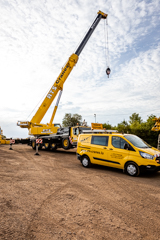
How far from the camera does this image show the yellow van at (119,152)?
658cm

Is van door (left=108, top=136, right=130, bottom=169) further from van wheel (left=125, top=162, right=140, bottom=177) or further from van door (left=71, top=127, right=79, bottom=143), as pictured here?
van door (left=71, top=127, right=79, bottom=143)

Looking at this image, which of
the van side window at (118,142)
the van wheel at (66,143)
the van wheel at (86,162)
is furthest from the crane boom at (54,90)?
the van side window at (118,142)

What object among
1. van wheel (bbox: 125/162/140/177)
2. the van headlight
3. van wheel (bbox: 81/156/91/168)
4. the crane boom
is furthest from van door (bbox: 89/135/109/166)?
the crane boom

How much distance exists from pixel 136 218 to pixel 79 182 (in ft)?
8.63

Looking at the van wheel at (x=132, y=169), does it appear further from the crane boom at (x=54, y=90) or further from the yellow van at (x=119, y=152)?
the crane boom at (x=54, y=90)

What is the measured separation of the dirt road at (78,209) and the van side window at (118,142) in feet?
5.99

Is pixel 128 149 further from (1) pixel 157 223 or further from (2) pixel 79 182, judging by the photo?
(1) pixel 157 223

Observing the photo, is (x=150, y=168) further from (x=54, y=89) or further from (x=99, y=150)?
(x=54, y=89)

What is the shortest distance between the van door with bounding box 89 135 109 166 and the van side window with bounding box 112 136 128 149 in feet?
1.28

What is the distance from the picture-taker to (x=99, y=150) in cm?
795

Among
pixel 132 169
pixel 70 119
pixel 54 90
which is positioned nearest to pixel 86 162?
pixel 132 169

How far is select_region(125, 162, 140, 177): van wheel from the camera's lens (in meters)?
6.68

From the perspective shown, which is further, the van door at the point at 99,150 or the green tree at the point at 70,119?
the green tree at the point at 70,119

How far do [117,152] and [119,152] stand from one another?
10 centimetres
